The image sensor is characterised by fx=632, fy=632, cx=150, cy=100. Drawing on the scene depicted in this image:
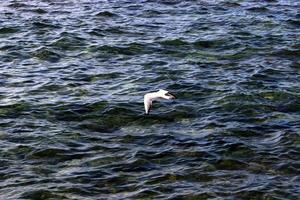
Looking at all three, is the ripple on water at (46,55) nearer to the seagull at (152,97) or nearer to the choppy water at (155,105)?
the choppy water at (155,105)

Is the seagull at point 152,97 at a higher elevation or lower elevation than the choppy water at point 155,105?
higher

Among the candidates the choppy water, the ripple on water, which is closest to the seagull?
the choppy water

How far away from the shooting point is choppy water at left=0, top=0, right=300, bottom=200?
1392 centimetres

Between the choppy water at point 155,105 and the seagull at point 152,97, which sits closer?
the choppy water at point 155,105

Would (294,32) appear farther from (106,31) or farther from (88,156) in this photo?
(88,156)

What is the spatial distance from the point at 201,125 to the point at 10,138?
4.94 meters

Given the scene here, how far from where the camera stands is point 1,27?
26.2 meters

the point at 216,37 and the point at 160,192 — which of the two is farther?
the point at 216,37

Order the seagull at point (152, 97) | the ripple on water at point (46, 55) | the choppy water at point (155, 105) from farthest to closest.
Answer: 1. the ripple on water at point (46, 55)
2. the seagull at point (152, 97)
3. the choppy water at point (155, 105)

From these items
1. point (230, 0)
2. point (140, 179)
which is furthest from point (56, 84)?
point (230, 0)

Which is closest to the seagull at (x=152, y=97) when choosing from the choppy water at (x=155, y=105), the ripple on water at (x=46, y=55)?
the choppy water at (x=155, y=105)

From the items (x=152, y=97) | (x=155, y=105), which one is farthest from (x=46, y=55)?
(x=152, y=97)

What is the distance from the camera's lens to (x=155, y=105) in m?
18.3

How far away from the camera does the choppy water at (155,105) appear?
13.9 meters
